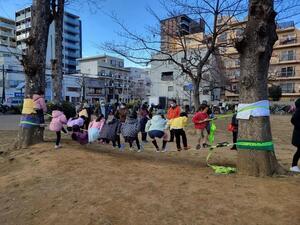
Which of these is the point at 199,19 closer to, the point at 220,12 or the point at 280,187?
the point at 220,12

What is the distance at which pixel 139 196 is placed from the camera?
4.81 meters

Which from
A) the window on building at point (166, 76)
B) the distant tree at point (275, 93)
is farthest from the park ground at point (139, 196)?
the window on building at point (166, 76)

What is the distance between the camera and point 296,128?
6.68 m

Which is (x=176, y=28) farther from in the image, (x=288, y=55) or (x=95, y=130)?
(x=288, y=55)

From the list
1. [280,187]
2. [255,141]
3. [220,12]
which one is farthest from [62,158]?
[220,12]

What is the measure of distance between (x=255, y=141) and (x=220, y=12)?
13235mm

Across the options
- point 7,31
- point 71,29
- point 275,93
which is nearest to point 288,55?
point 275,93

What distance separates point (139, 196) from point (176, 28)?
16349mm

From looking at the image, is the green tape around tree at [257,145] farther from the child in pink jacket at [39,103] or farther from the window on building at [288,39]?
the window on building at [288,39]

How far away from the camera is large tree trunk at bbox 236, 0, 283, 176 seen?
5816mm

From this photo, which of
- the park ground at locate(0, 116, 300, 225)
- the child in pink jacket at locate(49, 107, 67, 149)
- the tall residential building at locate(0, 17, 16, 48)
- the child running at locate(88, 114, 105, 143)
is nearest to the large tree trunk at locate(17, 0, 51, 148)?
the child in pink jacket at locate(49, 107, 67, 149)

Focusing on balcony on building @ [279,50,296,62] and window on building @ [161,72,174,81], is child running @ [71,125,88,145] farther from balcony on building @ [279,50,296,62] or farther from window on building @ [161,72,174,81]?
window on building @ [161,72,174,81]

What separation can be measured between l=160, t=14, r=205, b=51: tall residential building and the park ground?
13.8m

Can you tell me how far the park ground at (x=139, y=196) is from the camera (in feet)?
13.5
